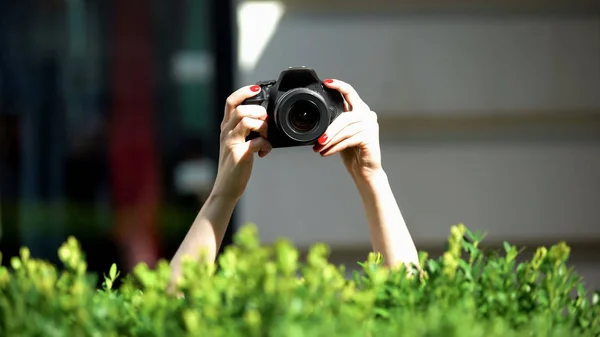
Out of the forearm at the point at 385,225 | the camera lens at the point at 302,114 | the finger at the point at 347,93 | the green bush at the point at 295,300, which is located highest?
the finger at the point at 347,93

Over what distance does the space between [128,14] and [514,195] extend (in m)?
2.13

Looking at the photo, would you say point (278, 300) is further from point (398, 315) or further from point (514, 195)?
point (514, 195)

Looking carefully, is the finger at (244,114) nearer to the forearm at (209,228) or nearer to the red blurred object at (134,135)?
the forearm at (209,228)

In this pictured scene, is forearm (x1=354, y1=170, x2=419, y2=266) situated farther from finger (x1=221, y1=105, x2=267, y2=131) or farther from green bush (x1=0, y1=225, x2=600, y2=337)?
green bush (x1=0, y1=225, x2=600, y2=337)

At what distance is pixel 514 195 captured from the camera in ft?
12.3

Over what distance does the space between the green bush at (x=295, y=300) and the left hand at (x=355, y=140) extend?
54 cm

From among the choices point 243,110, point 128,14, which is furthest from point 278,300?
point 128,14

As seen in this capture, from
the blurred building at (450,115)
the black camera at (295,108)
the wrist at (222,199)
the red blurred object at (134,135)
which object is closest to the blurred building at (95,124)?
the red blurred object at (134,135)

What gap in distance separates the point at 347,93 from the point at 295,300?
105cm

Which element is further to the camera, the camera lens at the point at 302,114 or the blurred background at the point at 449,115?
the blurred background at the point at 449,115

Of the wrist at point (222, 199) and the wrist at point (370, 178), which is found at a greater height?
the wrist at point (370, 178)

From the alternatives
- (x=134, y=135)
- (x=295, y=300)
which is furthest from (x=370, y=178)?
(x=134, y=135)

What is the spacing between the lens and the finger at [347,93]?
2.02 meters

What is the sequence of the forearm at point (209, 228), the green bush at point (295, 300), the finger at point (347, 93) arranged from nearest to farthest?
the green bush at point (295, 300) → the forearm at point (209, 228) → the finger at point (347, 93)
